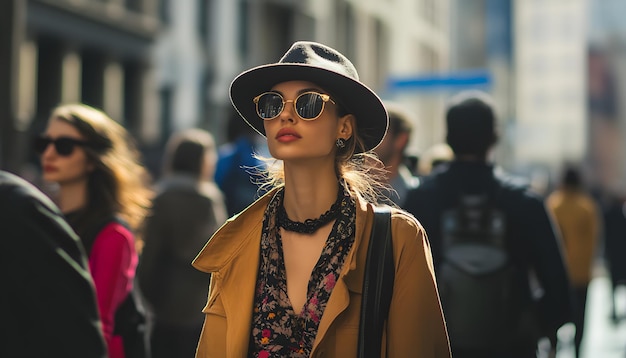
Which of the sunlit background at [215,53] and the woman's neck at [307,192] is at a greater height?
the sunlit background at [215,53]

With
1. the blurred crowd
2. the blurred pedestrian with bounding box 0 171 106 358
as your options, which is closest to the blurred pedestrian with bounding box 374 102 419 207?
the blurred crowd

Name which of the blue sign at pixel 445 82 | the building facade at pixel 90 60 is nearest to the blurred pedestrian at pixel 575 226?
the blue sign at pixel 445 82

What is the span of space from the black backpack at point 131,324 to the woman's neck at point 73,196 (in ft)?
1.05

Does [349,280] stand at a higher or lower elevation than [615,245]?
higher

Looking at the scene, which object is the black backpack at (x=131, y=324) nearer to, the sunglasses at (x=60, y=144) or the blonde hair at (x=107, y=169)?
the blonde hair at (x=107, y=169)

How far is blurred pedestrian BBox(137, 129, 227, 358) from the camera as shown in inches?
268

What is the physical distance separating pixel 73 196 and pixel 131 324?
0.71 metres

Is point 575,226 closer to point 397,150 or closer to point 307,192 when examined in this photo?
point 397,150

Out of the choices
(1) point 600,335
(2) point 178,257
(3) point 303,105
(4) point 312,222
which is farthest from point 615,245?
(3) point 303,105

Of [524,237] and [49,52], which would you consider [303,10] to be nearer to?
[49,52]

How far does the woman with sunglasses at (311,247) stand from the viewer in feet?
9.87

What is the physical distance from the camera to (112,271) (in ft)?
13.8

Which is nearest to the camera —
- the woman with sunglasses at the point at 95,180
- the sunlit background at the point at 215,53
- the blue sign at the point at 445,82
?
the woman with sunglasses at the point at 95,180

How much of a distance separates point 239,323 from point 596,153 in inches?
3019
